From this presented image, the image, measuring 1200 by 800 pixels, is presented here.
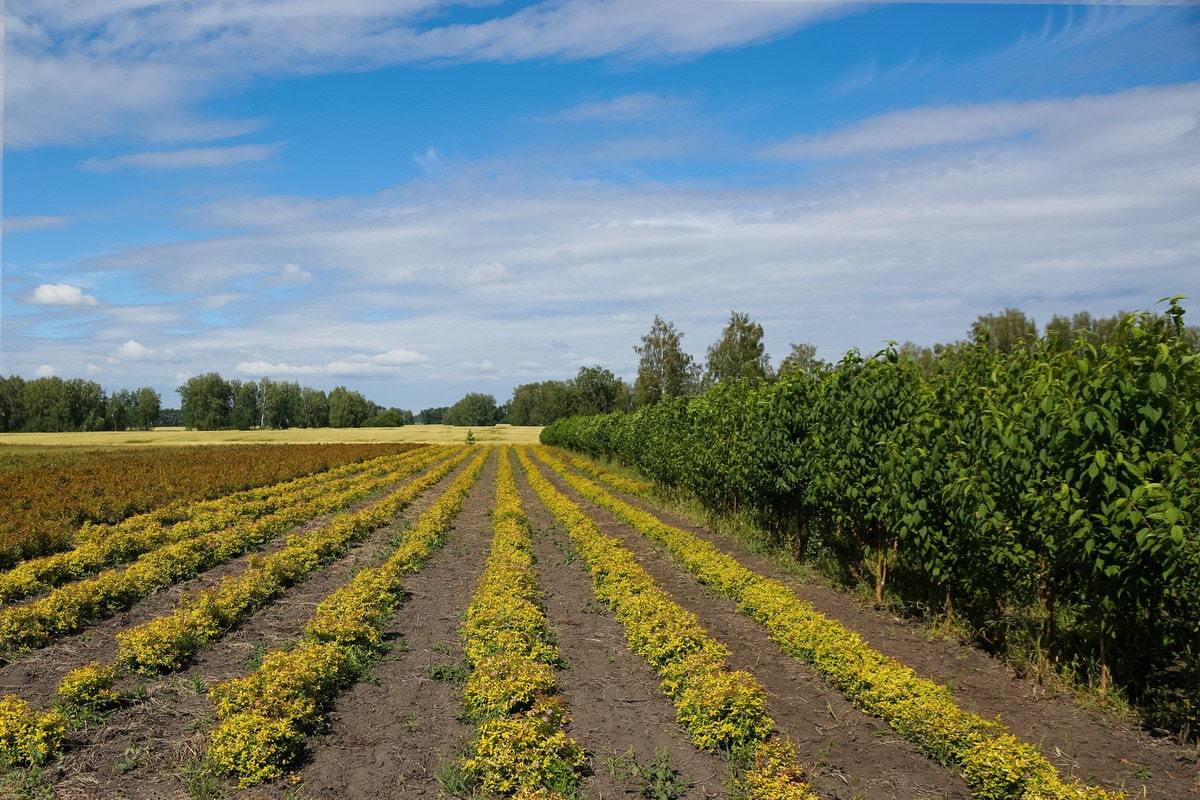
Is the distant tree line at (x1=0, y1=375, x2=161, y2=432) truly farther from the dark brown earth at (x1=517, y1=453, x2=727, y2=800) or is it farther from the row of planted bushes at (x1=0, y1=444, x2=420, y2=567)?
the dark brown earth at (x1=517, y1=453, x2=727, y2=800)

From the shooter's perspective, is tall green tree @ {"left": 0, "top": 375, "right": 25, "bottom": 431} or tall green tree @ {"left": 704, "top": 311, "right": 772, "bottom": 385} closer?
tall green tree @ {"left": 704, "top": 311, "right": 772, "bottom": 385}

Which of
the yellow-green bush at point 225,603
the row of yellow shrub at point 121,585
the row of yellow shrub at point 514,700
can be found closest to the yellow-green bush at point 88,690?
the yellow-green bush at point 225,603

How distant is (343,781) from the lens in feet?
20.8

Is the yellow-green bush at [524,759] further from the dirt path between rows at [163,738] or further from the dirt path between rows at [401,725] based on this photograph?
the dirt path between rows at [163,738]

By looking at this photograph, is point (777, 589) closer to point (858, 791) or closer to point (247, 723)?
point (858, 791)

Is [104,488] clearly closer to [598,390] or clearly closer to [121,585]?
[121,585]

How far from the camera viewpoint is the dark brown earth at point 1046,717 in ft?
20.4

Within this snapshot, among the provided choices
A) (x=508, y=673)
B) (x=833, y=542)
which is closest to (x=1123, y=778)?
(x=508, y=673)

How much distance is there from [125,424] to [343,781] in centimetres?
14601

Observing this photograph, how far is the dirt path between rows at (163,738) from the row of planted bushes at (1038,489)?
8.49 metres

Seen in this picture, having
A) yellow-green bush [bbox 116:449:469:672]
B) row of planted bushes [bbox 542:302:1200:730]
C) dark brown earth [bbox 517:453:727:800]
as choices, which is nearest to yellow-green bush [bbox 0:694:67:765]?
yellow-green bush [bbox 116:449:469:672]

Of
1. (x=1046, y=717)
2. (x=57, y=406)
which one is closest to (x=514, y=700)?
(x=1046, y=717)

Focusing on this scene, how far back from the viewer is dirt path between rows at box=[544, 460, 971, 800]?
6078mm

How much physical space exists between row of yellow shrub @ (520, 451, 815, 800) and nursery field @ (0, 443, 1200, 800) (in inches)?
1.2
